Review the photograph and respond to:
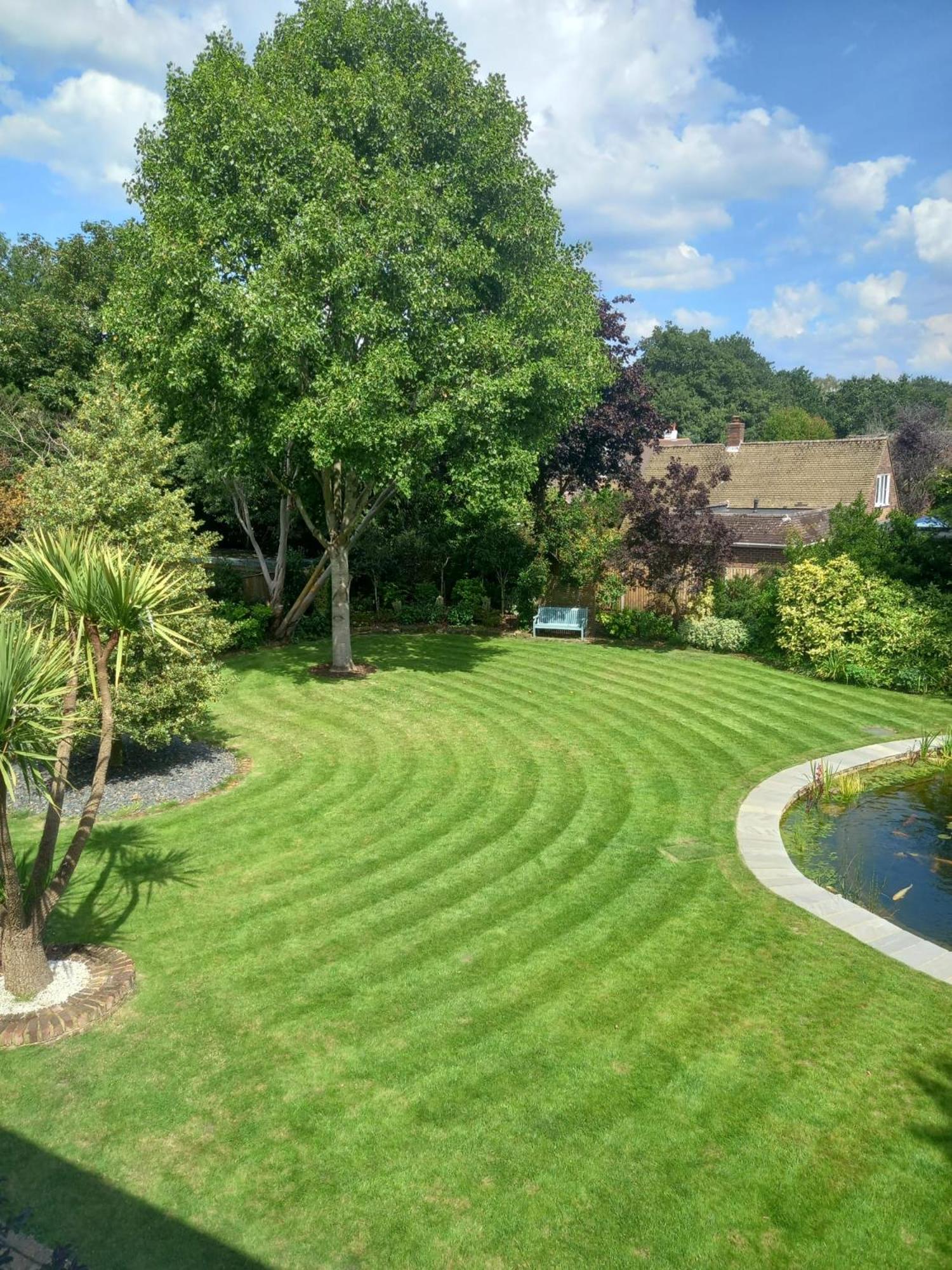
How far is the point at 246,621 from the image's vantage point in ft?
67.7

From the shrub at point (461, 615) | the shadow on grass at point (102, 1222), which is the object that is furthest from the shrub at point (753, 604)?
the shadow on grass at point (102, 1222)

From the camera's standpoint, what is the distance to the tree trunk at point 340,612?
739 inches

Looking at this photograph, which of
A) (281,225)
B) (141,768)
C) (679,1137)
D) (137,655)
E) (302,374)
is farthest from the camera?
(302,374)

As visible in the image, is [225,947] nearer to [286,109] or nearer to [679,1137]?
[679,1137]

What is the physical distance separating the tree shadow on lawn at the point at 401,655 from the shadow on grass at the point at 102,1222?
483 inches

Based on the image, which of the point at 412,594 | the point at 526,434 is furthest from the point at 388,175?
the point at 412,594

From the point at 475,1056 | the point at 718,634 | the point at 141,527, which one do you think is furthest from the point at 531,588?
the point at 475,1056

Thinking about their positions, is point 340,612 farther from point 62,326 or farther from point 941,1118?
point 62,326

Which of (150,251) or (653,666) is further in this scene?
(653,666)

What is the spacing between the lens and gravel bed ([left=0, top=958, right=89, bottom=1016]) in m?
6.77

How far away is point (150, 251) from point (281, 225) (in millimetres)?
2590

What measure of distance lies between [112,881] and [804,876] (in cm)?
833

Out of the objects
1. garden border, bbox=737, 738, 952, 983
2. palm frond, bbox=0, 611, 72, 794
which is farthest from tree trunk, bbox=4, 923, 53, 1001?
garden border, bbox=737, 738, 952, 983

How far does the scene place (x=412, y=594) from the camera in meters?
26.2
